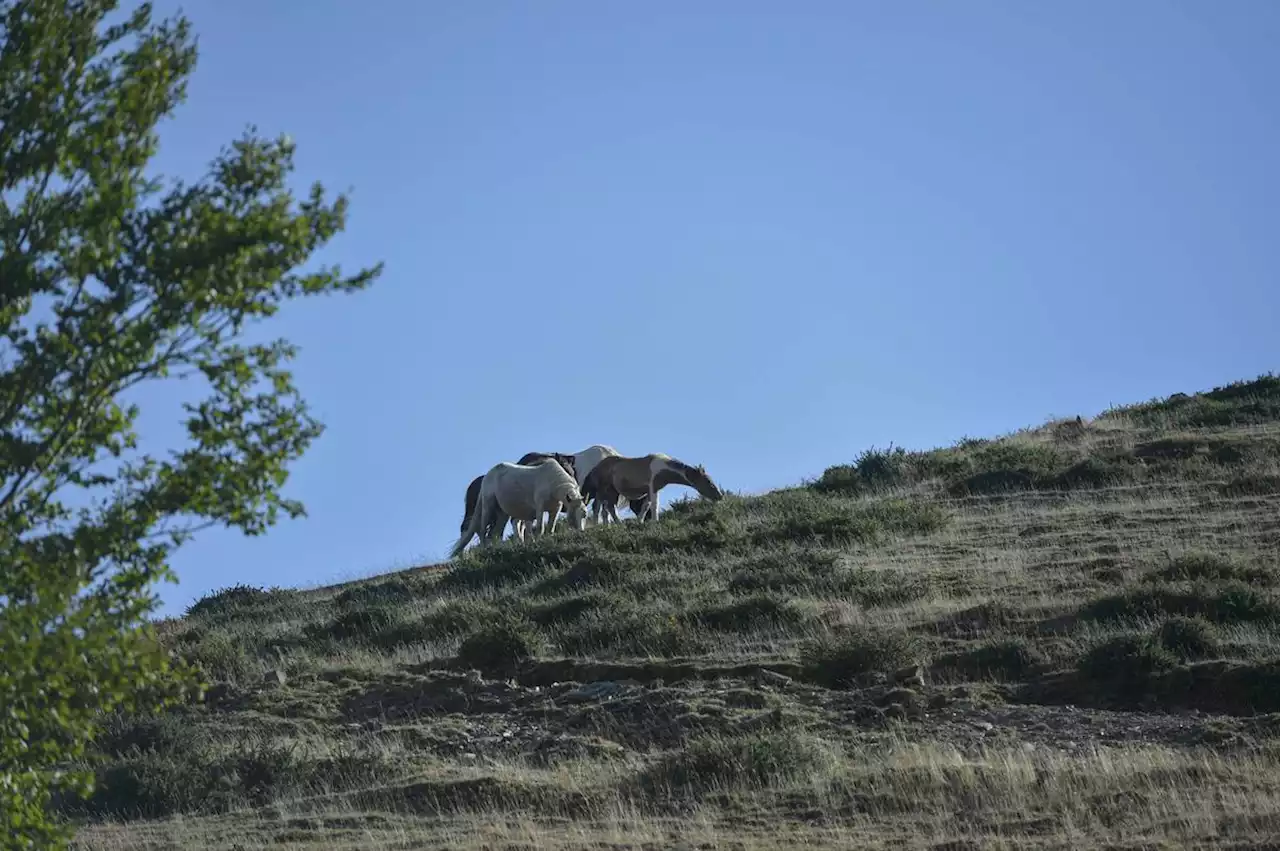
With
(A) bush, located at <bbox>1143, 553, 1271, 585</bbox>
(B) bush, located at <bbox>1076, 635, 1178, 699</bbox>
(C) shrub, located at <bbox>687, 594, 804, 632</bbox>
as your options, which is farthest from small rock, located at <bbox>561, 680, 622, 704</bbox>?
(A) bush, located at <bbox>1143, 553, 1271, 585</bbox>

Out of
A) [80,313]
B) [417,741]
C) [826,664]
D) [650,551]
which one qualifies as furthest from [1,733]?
[650,551]

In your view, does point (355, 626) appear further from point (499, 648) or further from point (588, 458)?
point (588, 458)

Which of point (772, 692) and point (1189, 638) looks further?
point (1189, 638)

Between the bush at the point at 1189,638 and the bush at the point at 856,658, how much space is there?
276 cm

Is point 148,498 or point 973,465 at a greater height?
point 973,465

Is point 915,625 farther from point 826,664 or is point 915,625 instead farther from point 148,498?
point 148,498

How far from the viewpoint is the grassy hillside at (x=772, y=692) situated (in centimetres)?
1295

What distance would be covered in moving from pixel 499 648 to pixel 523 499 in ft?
37.5

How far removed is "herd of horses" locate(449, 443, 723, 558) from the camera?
101 feet

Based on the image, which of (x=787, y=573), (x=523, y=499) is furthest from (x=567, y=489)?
(x=787, y=573)

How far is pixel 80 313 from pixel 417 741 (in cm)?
898

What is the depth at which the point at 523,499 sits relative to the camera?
1222 inches

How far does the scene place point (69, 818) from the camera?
1500 centimetres

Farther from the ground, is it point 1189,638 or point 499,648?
point 499,648
